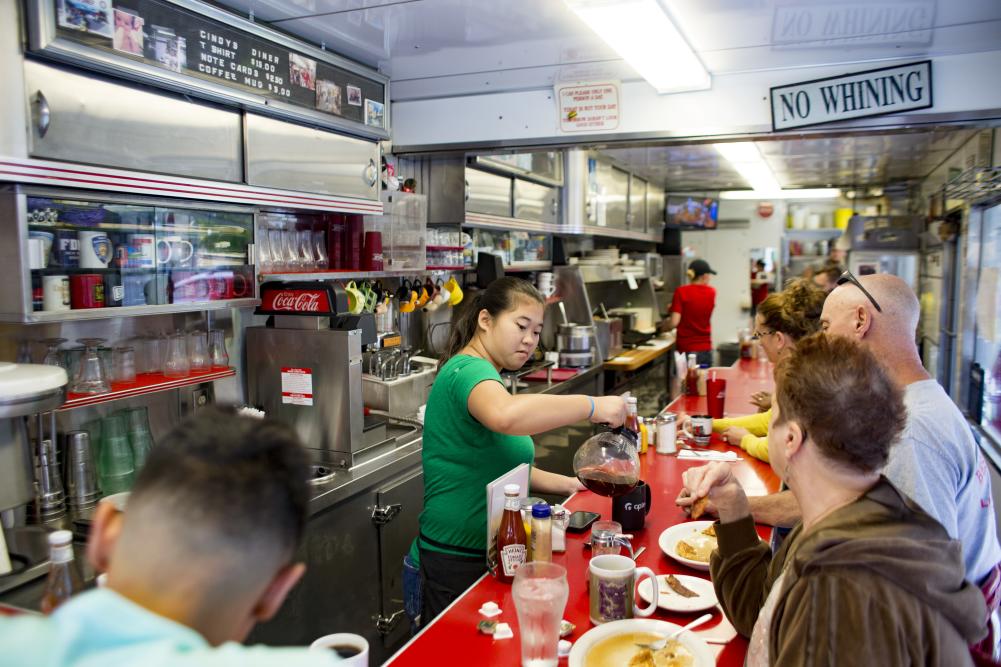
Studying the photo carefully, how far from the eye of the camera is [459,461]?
2.41 m

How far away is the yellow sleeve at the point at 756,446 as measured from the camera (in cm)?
350

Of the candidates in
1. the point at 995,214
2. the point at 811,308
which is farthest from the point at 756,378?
the point at 811,308

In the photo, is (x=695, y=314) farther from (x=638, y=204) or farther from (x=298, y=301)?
(x=298, y=301)

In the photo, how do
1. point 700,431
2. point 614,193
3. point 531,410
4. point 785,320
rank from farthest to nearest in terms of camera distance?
1. point 614,193
2. point 700,431
3. point 785,320
4. point 531,410

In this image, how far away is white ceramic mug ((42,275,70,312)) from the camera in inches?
96.7

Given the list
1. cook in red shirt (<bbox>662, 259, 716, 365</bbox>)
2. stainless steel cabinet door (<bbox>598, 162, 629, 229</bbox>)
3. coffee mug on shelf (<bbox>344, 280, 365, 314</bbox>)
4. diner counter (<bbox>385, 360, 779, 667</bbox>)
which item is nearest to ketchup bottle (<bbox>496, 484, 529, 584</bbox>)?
diner counter (<bbox>385, 360, 779, 667</bbox>)

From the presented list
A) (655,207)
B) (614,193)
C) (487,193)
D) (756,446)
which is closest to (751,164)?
(614,193)

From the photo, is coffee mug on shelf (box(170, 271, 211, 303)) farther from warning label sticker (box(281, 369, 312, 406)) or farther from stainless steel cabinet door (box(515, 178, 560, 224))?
stainless steel cabinet door (box(515, 178, 560, 224))

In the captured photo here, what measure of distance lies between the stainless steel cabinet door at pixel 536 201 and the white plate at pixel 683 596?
4373 millimetres

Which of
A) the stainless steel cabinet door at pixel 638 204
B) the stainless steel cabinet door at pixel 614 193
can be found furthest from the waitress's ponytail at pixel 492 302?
the stainless steel cabinet door at pixel 638 204

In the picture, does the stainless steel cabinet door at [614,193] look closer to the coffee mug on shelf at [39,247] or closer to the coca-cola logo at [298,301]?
the coca-cola logo at [298,301]

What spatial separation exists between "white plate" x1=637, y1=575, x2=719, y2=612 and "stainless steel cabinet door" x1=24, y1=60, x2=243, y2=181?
89.8 inches

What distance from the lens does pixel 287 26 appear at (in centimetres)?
338

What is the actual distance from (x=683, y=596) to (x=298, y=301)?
7.74ft
